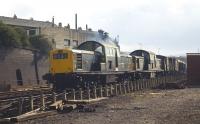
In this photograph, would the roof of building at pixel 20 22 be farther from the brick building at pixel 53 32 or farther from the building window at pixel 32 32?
the building window at pixel 32 32

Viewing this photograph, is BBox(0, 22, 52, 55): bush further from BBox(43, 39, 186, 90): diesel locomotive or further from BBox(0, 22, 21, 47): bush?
BBox(43, 39, 186, 90): diesel locomotive

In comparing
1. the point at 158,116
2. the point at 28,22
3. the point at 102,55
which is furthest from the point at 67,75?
the point at 28,22

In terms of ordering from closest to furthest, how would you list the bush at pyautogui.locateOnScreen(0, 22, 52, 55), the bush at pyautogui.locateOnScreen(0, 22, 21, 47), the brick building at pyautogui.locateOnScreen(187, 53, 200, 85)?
the brick building at pyautogui.locateOnScreen(187, 53, 200, 85) → the bush at pyautogui.locateOnScreen(0, 22, 21, 47) → the bush at pyautogui.locateOnScreen(0, 22, 52, 55)

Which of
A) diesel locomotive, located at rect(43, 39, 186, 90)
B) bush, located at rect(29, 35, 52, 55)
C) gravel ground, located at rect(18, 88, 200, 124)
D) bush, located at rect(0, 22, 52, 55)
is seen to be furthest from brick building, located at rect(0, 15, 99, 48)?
gravel ground, located at rect(18, 88, 200, 124)

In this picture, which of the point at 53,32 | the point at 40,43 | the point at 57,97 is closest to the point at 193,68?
the point at 40,43

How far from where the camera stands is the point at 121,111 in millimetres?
19672

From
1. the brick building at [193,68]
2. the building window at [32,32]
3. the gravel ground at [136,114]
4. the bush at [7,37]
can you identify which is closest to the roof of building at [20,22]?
the building window at [32,32]

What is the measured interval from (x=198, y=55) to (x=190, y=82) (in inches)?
116

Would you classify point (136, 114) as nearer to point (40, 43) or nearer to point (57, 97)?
point (57, 97)

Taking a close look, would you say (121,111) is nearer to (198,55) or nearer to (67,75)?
(67,75)

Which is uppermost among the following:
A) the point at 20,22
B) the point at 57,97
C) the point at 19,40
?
the point at 20,22

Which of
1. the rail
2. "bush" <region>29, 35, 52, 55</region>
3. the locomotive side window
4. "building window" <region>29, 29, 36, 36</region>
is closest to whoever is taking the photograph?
the rail

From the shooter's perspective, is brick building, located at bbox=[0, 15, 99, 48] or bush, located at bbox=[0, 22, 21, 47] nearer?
bush, located at bbox=[0, 22, 21, 47]

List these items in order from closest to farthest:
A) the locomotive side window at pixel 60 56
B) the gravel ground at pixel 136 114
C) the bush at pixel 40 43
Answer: the gravel ground at pixel 136 114, the locomotive side window at pixel 60 56, the bush at pixel 40 43
